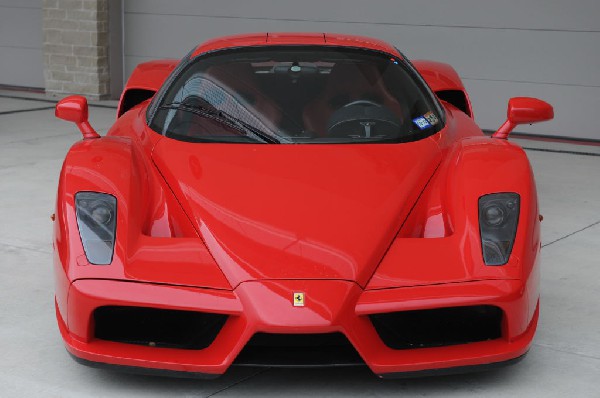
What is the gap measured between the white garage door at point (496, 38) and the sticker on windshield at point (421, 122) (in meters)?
5.55

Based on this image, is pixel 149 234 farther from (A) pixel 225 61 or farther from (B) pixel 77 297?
(A) pixel 225 61

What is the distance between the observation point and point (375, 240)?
3.49m

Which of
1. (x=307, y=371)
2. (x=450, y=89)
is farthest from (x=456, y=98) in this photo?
(x=307, y=371)

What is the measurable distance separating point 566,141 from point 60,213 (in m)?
6.78

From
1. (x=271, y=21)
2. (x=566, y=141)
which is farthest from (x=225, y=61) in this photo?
(x=271, y=21)

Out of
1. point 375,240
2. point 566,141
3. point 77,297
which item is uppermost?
point 375,240

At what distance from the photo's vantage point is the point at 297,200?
365 cm

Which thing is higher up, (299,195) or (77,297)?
(299,195)

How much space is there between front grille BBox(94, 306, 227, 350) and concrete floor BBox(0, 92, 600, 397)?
21 cm

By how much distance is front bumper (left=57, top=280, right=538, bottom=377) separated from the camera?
321 cm

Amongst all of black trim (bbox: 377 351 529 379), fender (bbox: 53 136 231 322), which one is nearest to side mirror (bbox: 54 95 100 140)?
fender (bbox: 53 136 231 322)

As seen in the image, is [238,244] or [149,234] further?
[149,234]

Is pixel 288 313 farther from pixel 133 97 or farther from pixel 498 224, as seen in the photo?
pixel 133 97

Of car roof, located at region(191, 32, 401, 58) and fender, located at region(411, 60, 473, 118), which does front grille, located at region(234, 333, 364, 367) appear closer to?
car roof, located at region(191, 32, 401, 58)
